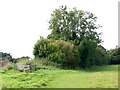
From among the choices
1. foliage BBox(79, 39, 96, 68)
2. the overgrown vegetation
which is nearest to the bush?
the overgrown vegetation

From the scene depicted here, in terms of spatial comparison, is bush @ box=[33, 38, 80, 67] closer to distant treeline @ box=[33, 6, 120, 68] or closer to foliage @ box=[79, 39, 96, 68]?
distant treeline @ box=[33, 6, 120, 68]

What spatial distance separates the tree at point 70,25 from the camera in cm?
3170

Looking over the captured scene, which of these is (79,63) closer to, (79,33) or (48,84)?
(79,33)

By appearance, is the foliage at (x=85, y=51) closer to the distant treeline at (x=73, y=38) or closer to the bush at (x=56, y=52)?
the distant treeline at (x=73, y=38)

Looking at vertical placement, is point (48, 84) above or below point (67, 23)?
below

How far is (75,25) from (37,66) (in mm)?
10978

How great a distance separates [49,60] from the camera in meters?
25.2

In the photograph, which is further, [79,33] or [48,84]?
[79,33]

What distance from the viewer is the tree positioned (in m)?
31.7

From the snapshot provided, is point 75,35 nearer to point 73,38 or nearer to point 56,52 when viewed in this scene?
point 73,38

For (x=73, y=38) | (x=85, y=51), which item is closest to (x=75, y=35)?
(x=73, y=38)

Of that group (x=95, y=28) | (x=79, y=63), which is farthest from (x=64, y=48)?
(x=95, y=28)

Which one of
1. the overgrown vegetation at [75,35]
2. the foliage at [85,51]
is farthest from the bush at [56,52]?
the foliage at [85,51]

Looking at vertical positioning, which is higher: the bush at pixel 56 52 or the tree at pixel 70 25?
the tree at pixel 70 25
